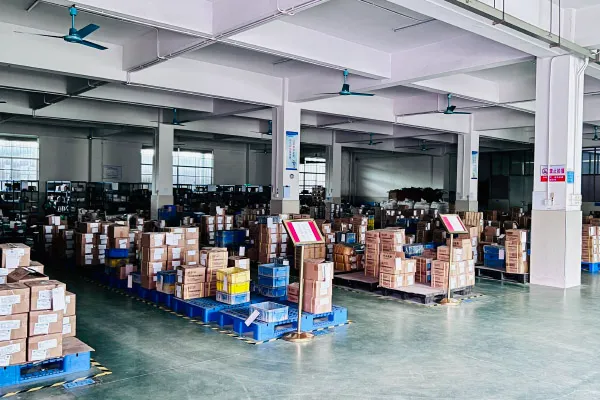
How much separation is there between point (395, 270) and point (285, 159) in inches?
235

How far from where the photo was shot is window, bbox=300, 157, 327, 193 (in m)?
35.7

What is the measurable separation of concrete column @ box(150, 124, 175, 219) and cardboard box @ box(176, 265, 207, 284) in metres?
11.5

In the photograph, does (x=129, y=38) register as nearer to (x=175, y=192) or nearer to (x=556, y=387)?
(x=556, y=387)

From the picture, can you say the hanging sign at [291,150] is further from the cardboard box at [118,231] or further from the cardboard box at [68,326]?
the cardboard box at [68,326]

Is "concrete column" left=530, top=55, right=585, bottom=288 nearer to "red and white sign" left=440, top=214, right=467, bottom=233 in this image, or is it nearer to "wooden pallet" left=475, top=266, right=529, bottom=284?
"wooden pallet" left=475, top=266, right=529, bottom=284

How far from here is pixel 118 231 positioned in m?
10.7

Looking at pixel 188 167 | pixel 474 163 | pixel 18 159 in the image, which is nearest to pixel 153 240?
pixel 474 163

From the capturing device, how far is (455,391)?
15.9 ft

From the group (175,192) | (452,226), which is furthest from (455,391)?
(175,192)

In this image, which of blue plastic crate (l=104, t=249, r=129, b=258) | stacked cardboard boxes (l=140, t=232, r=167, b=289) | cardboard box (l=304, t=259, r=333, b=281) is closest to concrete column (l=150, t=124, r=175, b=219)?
blue plastic crate (l=104, t=249, r=129, b=258)

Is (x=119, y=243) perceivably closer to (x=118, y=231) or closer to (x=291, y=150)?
(x=118, y=231)

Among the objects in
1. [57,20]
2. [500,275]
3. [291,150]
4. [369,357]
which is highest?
[57,20]

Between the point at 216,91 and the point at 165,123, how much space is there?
6561mm

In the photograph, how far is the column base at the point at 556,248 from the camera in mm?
9914
